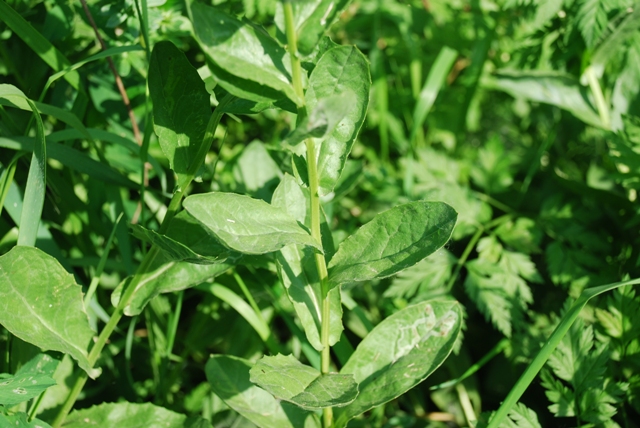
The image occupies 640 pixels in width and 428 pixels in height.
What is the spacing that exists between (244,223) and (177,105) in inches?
15.7

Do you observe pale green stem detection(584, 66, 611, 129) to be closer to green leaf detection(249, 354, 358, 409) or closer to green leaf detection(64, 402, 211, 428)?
green leaf detection(249, 354, 358, 409)

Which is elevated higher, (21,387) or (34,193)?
(34,193)

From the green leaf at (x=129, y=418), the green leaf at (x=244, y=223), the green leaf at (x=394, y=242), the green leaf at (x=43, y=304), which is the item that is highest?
the green leaf at (x=244, y=223)

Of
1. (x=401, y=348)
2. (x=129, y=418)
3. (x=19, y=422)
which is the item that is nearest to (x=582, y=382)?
(x=401, y=348)

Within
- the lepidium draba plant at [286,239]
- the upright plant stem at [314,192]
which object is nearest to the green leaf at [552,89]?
the lepidium draba plant at [286,239]

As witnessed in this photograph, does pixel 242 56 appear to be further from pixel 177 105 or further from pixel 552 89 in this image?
pixel 552 89

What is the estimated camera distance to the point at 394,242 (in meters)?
1.31

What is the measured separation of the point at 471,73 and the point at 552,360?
4.96 feet

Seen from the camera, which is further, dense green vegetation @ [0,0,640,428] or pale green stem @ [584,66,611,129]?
pale green stem @ [584,66,611,129]

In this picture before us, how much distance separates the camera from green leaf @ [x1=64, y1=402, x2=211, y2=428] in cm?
154

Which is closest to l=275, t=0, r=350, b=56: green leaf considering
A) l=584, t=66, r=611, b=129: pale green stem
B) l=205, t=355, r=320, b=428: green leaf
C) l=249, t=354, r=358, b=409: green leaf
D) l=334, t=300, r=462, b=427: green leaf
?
l=249, t=354, r=358, b=409: green leaf

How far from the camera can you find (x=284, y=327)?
2406mm

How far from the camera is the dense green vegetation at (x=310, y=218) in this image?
1.27 meters

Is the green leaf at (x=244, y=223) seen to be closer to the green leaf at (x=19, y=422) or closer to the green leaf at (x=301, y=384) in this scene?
the green leaf at (x=301, y=384)
